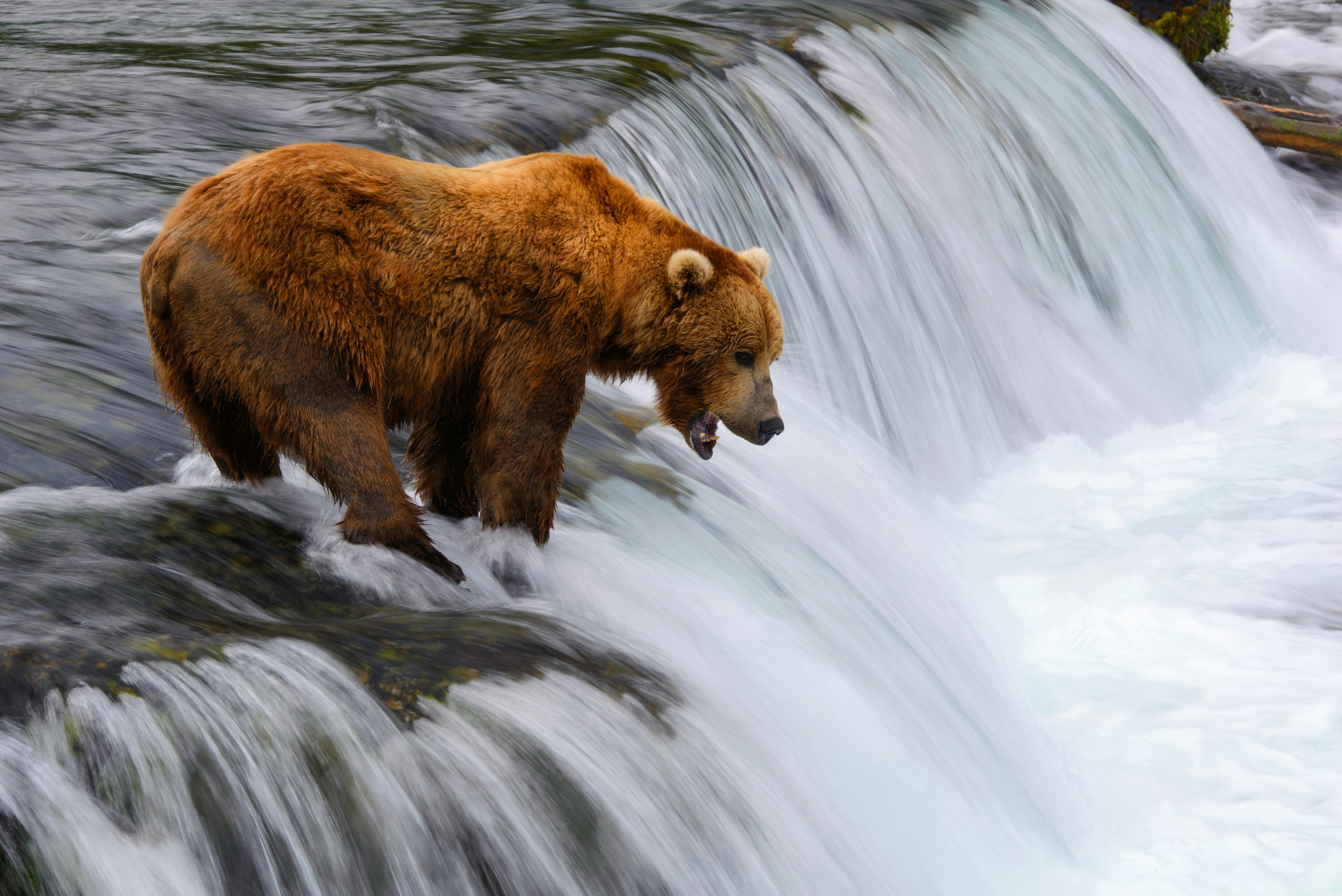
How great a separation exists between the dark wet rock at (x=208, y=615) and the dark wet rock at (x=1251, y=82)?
1157 centimetres

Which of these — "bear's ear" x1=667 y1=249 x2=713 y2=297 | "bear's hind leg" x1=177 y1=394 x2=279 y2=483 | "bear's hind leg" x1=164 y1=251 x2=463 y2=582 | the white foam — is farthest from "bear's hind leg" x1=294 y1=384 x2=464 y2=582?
the white foam

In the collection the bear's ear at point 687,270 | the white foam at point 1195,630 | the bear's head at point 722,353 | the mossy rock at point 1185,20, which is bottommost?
the white foam at point 1195,630

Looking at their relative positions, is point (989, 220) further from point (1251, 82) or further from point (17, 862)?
point (17, 862)

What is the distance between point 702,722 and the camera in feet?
11.2

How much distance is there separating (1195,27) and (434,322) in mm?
11533

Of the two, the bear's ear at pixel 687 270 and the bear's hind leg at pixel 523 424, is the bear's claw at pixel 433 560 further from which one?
the bear's ear at pixel 687 270

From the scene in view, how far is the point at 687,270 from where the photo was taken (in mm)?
3457

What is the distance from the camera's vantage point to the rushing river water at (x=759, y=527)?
2.67 m

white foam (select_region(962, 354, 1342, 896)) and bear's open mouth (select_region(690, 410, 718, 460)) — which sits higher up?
bear's open mouth (select_region(690, 410, 718, 460))

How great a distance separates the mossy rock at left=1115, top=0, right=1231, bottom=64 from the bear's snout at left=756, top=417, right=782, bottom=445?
10.4 meters

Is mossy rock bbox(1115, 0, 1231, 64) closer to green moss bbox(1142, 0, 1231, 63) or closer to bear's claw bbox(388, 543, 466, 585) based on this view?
green moss bbox(1142, 0, 1231, 63)

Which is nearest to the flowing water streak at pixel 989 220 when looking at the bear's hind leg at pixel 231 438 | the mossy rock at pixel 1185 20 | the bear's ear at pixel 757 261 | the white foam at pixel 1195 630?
the white foam at pixel 1195 630

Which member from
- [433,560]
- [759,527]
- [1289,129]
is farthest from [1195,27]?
[433,560]

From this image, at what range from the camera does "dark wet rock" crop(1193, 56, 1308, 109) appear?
41.8ft
